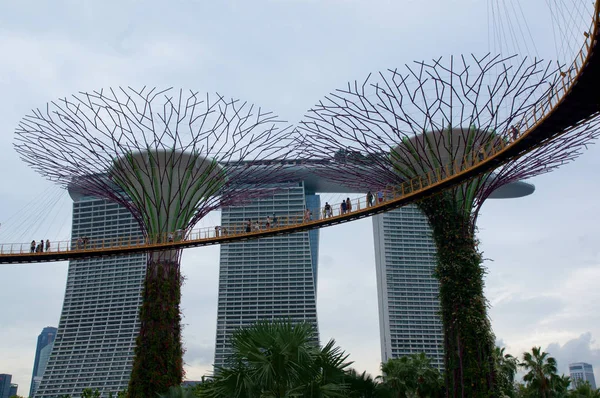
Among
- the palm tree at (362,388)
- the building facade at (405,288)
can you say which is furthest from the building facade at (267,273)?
the palm tree at (362,388)

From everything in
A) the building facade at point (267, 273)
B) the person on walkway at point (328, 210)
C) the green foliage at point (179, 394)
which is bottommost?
the green foliage at point (179, 394)

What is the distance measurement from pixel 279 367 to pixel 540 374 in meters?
23.3

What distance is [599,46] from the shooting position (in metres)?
16.8

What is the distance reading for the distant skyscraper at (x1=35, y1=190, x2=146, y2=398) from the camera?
83438mm

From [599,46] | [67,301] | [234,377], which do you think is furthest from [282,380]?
[67,301]

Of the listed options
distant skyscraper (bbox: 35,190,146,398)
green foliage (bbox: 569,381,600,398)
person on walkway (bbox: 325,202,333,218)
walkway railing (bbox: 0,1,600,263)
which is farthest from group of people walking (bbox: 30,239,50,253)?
distant skyscraper (bbox: 35,190,146,398)

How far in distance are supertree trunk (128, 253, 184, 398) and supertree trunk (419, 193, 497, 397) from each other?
12287mm

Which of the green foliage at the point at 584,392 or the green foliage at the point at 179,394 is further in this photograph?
the green foliage at the point at 584,392

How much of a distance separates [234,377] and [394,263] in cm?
7689

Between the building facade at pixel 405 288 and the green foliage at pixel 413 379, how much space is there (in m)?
52.0

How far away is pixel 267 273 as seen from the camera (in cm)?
8975

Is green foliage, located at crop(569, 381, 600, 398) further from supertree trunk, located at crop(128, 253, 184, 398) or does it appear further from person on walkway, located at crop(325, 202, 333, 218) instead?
supertree trunk, located at crop(128, 253, 184, 398)

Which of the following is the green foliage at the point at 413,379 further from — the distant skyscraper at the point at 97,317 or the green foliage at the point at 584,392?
the distant skyscraper at the point at 97,317

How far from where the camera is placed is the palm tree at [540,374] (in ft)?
109
